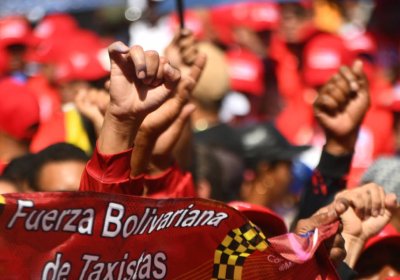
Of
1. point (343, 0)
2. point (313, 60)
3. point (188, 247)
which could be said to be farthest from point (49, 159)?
point (343, 0)

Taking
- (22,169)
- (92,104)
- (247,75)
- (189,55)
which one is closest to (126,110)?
(189,55)

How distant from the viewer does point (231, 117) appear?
9977 millimetres

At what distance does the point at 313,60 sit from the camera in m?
9.32

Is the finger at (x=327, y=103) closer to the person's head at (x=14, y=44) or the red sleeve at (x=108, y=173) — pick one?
the red sleeve at (x=108, y=173)

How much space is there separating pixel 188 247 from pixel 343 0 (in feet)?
23.0

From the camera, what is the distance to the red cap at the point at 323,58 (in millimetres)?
9070

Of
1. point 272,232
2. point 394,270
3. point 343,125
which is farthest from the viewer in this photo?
point 343,125

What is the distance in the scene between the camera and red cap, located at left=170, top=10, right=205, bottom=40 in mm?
10734

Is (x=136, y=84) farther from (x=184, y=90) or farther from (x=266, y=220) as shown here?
(x=184, y=90)

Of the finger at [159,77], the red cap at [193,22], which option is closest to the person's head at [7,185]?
the finger at [159,77]

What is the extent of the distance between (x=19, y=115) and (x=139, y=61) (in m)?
2.89

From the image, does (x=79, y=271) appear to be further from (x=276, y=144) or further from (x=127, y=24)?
(x=127, y=24)

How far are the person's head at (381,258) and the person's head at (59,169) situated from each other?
3.77ft

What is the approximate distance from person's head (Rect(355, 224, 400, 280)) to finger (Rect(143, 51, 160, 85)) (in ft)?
3.94
